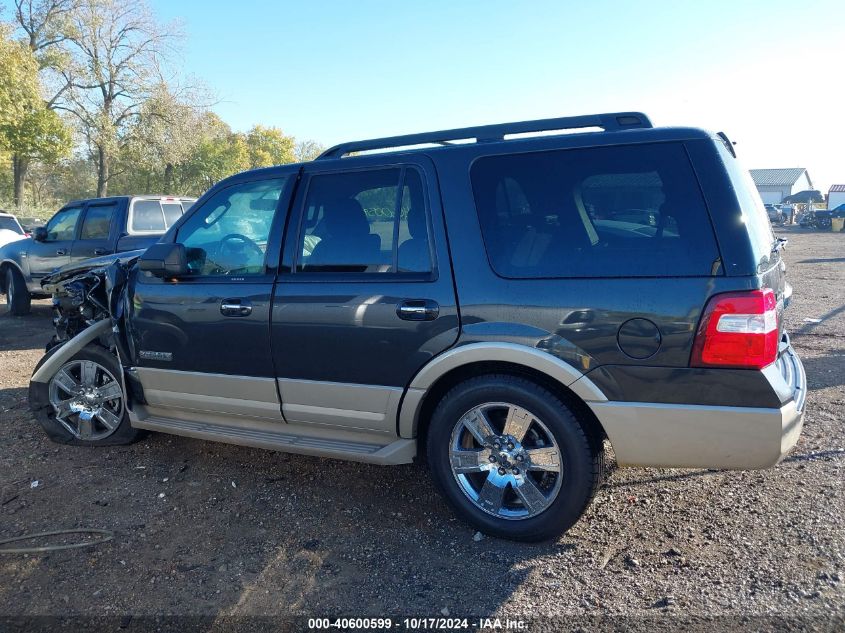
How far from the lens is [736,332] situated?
2586 millimetres

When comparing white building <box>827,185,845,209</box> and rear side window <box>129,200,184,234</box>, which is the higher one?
rear side window <box>129,200,184,234</box>

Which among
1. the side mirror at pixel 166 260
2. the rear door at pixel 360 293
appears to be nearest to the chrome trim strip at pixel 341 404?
the rear door at pixel 360 293

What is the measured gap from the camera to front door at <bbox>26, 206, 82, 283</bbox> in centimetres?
928

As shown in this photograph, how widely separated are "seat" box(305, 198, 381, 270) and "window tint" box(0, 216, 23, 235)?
1483 cm

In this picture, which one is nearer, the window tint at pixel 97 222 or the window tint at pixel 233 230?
the window tint at pixel 233 230

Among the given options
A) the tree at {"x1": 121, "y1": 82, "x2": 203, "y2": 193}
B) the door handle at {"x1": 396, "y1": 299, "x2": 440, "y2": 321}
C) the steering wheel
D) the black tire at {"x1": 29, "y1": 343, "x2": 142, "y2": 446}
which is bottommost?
the black tire at {"x1": 29, "y1": 343, "x2": 142, "y2": 446}

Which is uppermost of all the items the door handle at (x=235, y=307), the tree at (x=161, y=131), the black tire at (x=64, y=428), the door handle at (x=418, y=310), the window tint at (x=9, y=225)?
the tree at (x=161, y=131)

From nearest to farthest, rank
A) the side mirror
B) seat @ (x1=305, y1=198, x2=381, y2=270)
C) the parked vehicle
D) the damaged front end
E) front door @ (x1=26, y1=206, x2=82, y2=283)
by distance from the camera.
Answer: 1. seat @ (x1=305, y1=198, x2=381, y2=270)
2. the side mirror
3. the damaged front end
4. front door @ (x1=26, y1=206, x2=82, y2=283)
5. the parked vehicle

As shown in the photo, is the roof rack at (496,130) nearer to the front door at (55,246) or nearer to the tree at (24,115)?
the front door at (55,246)

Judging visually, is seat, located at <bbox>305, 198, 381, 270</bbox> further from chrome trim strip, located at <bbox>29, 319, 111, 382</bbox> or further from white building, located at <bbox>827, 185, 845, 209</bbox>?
white building, located at <bbox>827, 185, 845, 209</bbox>

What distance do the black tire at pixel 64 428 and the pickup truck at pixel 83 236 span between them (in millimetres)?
4551

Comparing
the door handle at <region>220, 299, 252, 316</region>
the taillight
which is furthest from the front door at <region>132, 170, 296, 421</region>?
the taillight

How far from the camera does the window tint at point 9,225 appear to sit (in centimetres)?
1505

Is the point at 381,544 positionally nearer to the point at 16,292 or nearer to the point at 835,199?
the point at 16,292
